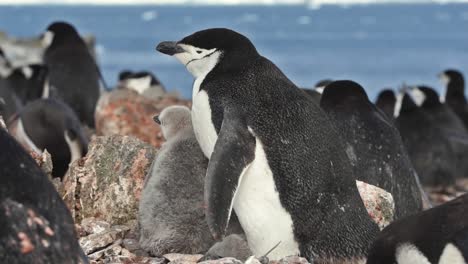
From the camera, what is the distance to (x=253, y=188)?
16.7 feet

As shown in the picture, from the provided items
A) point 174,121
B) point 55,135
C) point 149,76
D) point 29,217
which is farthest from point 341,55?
point 29,217

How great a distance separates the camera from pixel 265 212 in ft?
16.7

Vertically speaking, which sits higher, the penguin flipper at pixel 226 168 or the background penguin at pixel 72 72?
the penguin flipper at pixel 226 168

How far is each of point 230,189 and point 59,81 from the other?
871cm

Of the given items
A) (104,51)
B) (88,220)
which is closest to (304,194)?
(88,220)

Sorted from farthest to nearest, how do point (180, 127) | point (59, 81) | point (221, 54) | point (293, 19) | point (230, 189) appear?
point (293, 19) → point (59, 81) → point (180, 127) → point (221, 54) → point (230, 189)

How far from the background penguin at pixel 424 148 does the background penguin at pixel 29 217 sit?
907 centimetres

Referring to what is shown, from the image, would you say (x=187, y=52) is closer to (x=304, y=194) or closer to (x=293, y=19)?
(x=304, y=194)

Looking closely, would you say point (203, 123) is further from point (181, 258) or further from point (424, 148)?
point (424, 148)

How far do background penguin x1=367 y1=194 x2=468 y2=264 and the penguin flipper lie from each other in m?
0.74

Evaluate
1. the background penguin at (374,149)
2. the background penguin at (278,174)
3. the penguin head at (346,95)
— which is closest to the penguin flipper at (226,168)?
the background penguin at (278,174)

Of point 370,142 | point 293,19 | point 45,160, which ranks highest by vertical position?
point 45,160

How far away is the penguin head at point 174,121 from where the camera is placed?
229 inches

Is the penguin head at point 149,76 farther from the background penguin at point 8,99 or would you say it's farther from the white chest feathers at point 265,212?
the white chest feathers at point 265,212
